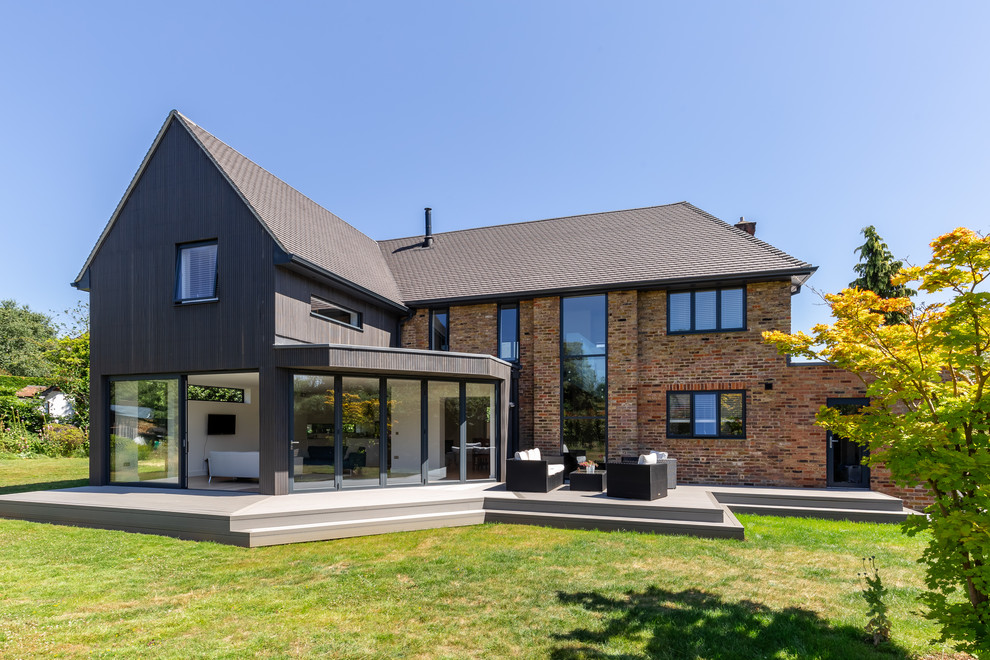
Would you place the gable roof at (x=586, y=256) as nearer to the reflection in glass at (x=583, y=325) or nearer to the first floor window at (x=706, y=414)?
the reflection in glass at (x=583, y=325)

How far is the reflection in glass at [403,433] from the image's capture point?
11656mm

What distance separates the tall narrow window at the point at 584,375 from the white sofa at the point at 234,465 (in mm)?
7690

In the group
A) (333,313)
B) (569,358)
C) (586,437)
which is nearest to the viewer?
(333,313)

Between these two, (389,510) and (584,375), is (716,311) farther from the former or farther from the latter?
(389,510)

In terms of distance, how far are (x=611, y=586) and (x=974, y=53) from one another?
9.89 metres

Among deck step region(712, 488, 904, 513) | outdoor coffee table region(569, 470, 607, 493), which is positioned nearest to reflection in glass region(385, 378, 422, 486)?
outdoor coffee table region(569, 470, 607, 493)

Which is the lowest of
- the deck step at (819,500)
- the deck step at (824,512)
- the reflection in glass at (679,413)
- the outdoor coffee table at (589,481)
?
the deck step at (824,512)

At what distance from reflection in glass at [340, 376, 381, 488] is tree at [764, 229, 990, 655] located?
887 centimetres

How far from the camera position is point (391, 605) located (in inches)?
Result: 219

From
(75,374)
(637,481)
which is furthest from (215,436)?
(75,374)

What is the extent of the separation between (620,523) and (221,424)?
35.2ft

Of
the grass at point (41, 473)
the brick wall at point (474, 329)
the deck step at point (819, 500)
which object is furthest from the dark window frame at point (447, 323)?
the grass at point (41, 473)

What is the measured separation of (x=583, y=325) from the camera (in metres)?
14.5

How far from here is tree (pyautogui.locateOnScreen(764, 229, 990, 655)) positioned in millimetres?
3773
